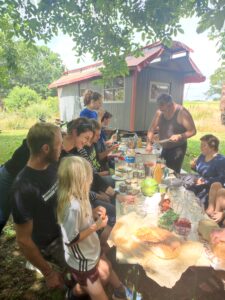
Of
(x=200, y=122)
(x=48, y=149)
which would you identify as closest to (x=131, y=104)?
(x=200, y=122)

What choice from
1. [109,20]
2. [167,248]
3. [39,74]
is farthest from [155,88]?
[39,74]

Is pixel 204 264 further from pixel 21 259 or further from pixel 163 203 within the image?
pixel 21 259

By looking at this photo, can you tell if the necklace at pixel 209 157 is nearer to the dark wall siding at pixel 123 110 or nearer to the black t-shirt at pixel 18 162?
the black t-shirt at pixel 18 162

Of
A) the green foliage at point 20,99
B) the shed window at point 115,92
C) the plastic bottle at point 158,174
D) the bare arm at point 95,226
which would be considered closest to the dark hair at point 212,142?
the plastic bottle at point 158,174

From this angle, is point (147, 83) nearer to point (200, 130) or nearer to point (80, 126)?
point (200, 130)

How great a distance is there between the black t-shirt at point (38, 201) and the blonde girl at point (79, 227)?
151mm

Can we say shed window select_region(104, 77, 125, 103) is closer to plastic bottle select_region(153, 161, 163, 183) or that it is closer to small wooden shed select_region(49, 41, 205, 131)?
small wooden shed select_region(49, 41, 205, 131)

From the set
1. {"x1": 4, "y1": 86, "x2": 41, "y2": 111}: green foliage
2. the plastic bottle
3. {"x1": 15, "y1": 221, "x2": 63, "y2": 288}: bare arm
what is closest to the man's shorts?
{"x1": 15, "y1": 221, "x2": 63, "y2": 288}: bare arm

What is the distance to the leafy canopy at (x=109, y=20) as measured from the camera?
95.4 inches

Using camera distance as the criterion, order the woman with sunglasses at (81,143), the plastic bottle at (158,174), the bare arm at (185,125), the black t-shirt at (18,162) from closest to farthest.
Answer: the black t-shirt at (18,162) → the woman with sunglasses at (81,143) → the plastic bottle at (158,174) → the bare arm at (185,125)

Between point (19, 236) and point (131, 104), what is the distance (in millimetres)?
10025

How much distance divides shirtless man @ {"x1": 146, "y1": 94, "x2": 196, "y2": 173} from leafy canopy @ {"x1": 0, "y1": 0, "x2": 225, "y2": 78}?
45.7 inches

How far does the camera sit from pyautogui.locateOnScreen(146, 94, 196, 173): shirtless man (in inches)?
155

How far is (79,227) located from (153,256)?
60 cm
